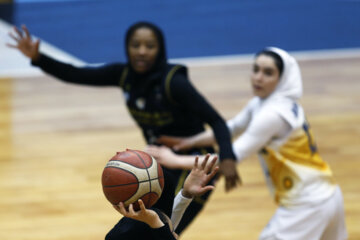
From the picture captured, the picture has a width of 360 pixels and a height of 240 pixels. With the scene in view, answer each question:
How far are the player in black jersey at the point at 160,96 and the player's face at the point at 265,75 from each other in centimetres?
30

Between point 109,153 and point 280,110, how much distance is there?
9.37ft

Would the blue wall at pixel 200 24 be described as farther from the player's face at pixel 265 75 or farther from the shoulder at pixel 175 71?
the player's face at pixel 265 75

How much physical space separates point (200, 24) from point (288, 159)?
680 centimetres

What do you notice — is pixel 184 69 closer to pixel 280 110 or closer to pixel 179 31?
pixel 280 110

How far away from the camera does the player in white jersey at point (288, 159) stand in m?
3.64

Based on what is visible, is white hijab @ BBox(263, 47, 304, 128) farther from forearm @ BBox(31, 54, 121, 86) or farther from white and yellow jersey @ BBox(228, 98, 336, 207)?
forearm @ BBox(31, 54, 121, 86)

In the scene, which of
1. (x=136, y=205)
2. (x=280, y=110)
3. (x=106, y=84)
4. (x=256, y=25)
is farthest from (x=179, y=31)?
(x=136, y=205)

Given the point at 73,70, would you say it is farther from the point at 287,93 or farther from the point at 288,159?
the point at 288,159

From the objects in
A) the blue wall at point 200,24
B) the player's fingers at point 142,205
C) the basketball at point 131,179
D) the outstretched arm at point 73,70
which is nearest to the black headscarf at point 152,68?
the outstretched arm at point 73,70

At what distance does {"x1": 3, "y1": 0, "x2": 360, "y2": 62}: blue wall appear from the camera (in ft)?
30.5

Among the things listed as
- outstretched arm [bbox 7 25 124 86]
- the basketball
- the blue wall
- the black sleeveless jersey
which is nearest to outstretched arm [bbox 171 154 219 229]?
the basketball

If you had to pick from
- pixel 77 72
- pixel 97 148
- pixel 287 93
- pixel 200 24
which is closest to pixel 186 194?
pixel 287 93

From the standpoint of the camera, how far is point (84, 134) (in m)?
6.70

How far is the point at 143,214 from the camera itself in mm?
2146
